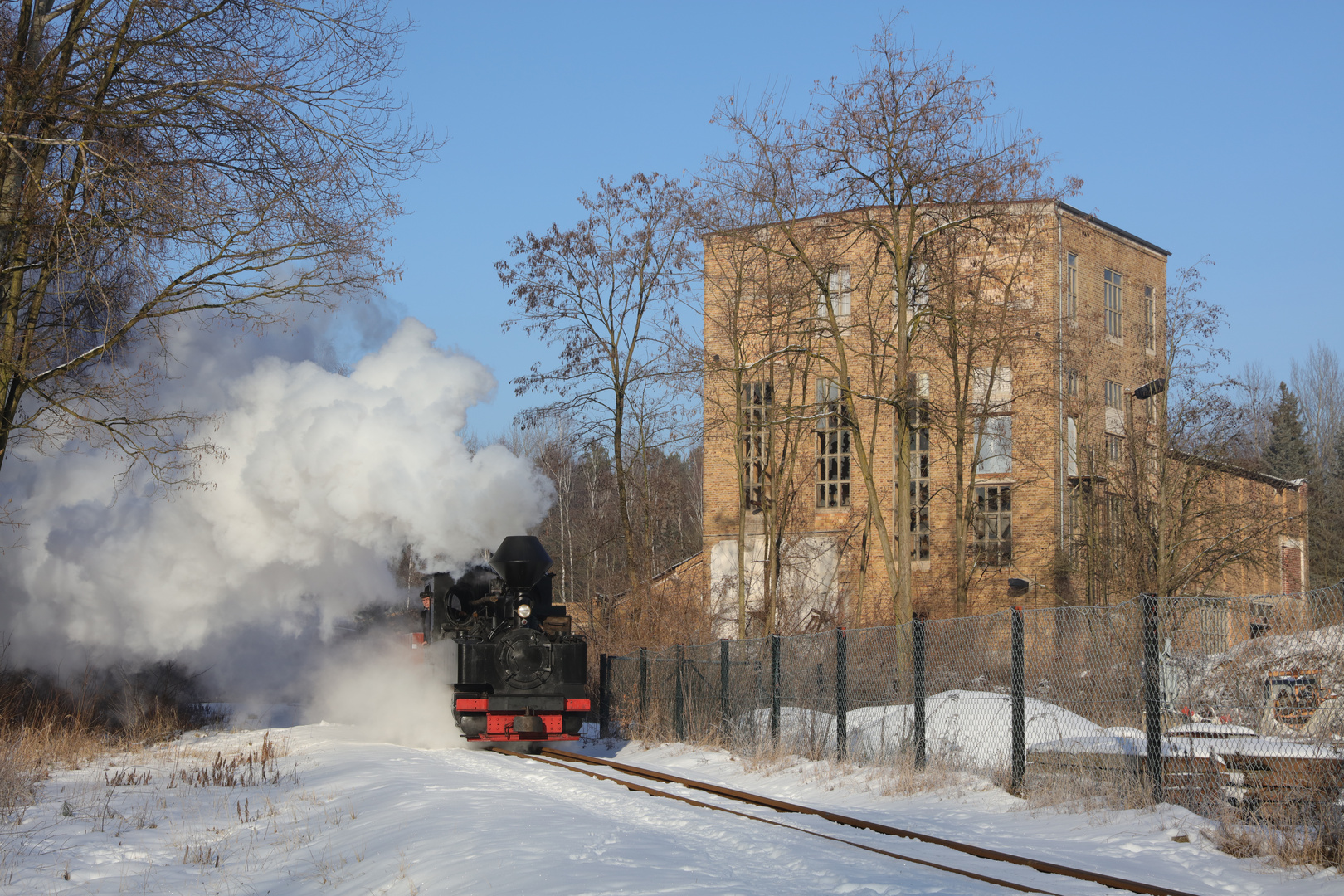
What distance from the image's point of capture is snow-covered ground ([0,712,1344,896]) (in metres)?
7.46

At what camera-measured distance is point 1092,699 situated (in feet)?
37.1

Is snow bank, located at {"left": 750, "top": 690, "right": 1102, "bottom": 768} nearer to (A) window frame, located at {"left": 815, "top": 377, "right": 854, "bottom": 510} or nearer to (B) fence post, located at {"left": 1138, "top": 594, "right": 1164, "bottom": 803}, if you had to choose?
(B) fence post, located at {"left": 1138, "top": 594, "right": 1164, "bottom": 803}

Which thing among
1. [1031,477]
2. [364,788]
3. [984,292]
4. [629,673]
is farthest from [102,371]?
[1031,477]

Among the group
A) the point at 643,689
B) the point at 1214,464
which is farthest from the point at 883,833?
the point at 1214,464

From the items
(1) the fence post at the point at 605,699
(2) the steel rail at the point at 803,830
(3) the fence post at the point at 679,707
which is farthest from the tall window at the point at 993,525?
(2) the steel rail at the point at 803,830

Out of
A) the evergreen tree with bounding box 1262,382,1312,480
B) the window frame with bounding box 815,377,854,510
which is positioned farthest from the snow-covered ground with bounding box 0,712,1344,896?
the evergreen tree with bounding box 1262,382,1312,480

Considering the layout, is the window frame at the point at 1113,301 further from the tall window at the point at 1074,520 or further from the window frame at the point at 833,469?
the window frame at the point at 833,469

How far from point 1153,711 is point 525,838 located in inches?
212

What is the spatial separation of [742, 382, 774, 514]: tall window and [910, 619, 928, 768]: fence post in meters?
16.4

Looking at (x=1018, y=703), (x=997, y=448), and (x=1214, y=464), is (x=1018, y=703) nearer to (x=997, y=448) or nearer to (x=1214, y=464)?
(x=1214, y=464)

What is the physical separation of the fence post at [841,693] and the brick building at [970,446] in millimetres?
10908

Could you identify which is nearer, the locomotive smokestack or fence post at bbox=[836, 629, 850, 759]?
fence post at bbox=[836, 629, 850, 759]

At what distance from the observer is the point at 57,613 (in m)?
19.2

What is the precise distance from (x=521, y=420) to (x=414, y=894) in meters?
23.9
